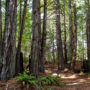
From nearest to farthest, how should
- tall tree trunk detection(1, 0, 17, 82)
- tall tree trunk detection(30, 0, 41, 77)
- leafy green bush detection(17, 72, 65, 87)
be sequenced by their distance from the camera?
leafy green bush detection(17, 72, 65, 87)
tall tree trunk detection(1, 0, 17, 82)
tall tree trunk detection(30, 0, 41, 77)

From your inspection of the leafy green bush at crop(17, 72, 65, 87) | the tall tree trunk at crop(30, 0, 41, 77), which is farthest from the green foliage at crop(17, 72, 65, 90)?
the tall tree trunk at crop(30, 0, 41, 77)

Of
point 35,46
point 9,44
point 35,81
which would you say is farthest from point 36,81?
point 9,44

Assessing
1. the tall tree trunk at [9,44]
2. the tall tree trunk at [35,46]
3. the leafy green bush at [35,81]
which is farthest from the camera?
the tall tree trunk at [35,46]

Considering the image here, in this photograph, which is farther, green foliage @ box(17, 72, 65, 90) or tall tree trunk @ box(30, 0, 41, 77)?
tall tree trunk @ box(30, 0, 41, 77)

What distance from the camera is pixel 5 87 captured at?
613 cm

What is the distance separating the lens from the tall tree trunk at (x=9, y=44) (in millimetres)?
7164

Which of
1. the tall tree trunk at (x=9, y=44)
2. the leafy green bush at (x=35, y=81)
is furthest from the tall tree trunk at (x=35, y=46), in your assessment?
the tall tree trunk at (x=9, y=44)

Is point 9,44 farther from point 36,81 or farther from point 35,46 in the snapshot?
point 36,81

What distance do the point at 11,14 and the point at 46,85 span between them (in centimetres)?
439

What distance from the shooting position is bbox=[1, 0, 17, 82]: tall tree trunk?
716 cm

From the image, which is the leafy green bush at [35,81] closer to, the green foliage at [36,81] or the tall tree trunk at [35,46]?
the green foliage at [36,81]

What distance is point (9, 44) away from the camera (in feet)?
23.7

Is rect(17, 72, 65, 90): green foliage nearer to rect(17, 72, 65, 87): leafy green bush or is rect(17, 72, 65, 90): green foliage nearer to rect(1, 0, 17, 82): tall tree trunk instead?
rect(17, 72, 65, 87): leafy green bush

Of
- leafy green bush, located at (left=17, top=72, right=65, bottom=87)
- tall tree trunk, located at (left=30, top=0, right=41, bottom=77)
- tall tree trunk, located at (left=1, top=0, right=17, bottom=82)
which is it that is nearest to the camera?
leafy green bush, located at (left=17, top=72, right=65, bottom=87)
